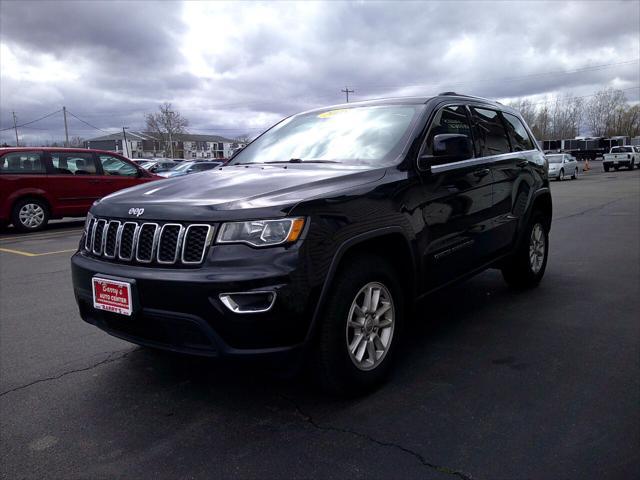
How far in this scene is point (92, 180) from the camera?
12.0m

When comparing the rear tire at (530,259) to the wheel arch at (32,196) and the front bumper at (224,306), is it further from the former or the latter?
the wheel arch at (32,196)

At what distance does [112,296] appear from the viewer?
9.47 ft

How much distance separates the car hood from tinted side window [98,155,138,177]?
386 inches

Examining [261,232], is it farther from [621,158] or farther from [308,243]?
[621,158]

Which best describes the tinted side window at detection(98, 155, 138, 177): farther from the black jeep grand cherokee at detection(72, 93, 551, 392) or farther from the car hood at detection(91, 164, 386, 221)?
the car hood at detection(91, 164, 386, 221)

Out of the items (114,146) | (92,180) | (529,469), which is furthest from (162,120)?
(529,469)

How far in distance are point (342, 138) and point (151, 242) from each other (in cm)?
171

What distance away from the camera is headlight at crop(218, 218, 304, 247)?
261cm

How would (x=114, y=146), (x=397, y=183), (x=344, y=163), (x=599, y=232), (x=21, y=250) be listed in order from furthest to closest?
(x=114, y=146)
(x=599, y=232)
(x=21, y=250)
(x=344, y=163)
(x=397, y=183)

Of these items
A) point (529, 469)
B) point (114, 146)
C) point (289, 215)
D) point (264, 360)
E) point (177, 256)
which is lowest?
point (529, 469)

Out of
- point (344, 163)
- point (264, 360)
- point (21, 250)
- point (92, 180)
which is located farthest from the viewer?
point (92, 180)

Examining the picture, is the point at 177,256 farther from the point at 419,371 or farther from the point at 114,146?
the point at 114,146

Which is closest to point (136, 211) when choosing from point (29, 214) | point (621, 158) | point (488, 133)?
point (488, 133)

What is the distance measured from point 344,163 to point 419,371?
57.7 inches
